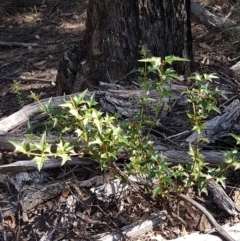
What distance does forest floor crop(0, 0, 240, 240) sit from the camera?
3.14 metres

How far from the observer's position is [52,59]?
5434 millimetres

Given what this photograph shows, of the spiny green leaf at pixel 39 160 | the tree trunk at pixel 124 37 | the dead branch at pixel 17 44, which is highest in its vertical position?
the spiny green leaf at pixel 39 160

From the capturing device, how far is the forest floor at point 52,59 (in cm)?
314

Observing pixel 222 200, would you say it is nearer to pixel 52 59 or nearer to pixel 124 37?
pixel 124 37

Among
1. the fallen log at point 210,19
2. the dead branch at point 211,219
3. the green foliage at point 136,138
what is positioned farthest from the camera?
the fallen log at point 210,19

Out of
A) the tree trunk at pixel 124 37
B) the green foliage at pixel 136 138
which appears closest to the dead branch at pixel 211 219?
the green foliage at pixel 136 138

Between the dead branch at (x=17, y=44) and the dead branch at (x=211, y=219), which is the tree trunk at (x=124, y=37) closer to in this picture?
the dead branch at (x=211, y=219)

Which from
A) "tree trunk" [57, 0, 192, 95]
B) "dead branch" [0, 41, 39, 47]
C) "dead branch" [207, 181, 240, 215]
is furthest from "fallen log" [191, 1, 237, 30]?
"dead branch" [207, 181, 240, 215]

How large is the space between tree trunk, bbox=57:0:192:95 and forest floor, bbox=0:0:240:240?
0.42 meters

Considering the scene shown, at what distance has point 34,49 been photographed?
19.2 feet

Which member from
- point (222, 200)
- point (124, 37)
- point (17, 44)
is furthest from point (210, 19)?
point (222, 200)

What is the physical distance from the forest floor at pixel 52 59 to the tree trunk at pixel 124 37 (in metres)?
0.42

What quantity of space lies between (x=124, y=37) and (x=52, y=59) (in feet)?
5.16

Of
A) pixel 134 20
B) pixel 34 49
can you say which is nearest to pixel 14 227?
pixel 134 20
